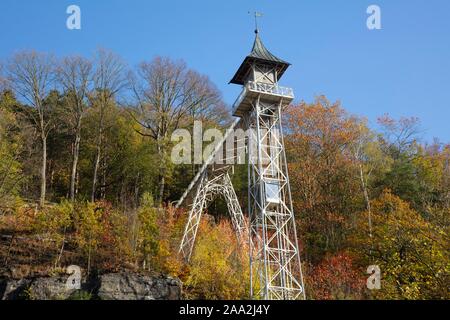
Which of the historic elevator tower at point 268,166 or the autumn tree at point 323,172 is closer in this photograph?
the historic elevator tower at point 268,166

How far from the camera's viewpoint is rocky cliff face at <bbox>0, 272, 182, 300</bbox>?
51.4 ft

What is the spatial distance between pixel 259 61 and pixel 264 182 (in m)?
6.62

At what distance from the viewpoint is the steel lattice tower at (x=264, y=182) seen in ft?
62.0

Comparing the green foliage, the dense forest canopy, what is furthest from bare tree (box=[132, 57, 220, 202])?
the green foliage

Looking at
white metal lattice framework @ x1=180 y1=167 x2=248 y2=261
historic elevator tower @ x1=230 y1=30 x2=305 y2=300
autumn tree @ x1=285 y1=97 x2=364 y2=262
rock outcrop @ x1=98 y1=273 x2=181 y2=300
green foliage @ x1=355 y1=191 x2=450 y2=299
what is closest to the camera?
green foliage @ x1=355 y1=191 x2=450 y2=299

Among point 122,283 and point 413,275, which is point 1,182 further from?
point 413,275

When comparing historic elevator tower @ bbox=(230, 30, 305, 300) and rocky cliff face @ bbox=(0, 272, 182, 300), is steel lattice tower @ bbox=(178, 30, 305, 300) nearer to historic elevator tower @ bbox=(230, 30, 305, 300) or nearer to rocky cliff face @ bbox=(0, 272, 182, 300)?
historic elevator tower @ bbox=(230, 30, 305, 300)

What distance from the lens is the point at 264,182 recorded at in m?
19.8

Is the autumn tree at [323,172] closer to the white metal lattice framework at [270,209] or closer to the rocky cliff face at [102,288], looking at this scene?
the white metal lattice framework at [270,209]

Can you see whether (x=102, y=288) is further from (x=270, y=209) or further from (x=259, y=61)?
(x=259, y=61)

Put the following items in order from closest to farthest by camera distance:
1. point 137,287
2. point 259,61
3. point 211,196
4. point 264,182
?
point 137,287
point 264,182
point 259,61
point 211,196

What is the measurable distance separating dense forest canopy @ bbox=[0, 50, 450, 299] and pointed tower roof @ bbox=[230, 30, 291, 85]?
5924mm

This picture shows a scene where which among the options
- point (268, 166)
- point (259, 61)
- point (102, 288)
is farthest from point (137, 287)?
point (259, 61)

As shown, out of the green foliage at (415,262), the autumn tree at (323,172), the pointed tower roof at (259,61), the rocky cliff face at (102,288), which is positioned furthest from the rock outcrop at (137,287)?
the pointed tower roof at (259,61)
